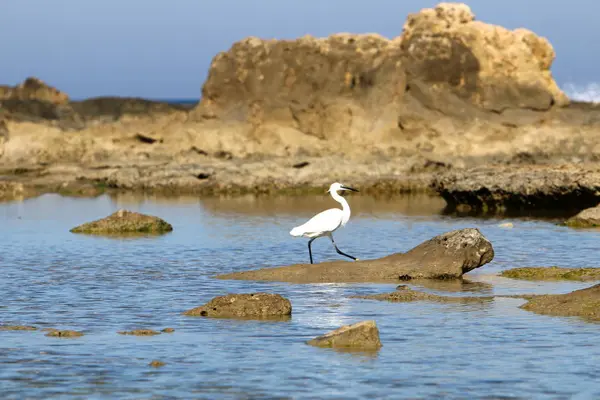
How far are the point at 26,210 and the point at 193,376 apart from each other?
27.8 meters

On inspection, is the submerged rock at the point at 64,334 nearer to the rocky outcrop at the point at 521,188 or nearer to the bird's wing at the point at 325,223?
the bird's wing at the point at 325,223

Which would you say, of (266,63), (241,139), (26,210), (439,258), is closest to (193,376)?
(439,258)

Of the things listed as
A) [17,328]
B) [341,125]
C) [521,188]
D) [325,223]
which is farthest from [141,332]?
[341,125]

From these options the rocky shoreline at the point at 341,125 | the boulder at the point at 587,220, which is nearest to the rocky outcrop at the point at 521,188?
the boulder at the point at 587,220

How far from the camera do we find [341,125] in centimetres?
5138

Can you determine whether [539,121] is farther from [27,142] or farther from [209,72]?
[27,142]

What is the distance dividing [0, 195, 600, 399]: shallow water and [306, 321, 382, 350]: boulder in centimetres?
25

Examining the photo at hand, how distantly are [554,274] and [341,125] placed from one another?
34.1 metres

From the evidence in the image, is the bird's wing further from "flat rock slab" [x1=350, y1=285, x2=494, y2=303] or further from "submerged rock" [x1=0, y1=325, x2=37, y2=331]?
"submerged rock" [x1=0, y1=325, x2=37, y2=331]

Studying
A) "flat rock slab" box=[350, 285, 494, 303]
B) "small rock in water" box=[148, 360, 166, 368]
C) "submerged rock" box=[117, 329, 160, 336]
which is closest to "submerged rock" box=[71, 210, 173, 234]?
"flat rock slab" box=[350, 285, 494, 303]

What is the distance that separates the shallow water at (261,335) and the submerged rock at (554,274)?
48 centimetres

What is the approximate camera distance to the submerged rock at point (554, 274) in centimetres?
1718

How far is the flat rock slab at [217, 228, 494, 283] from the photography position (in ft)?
55.4

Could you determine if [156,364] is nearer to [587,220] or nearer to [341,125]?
[587,220]
